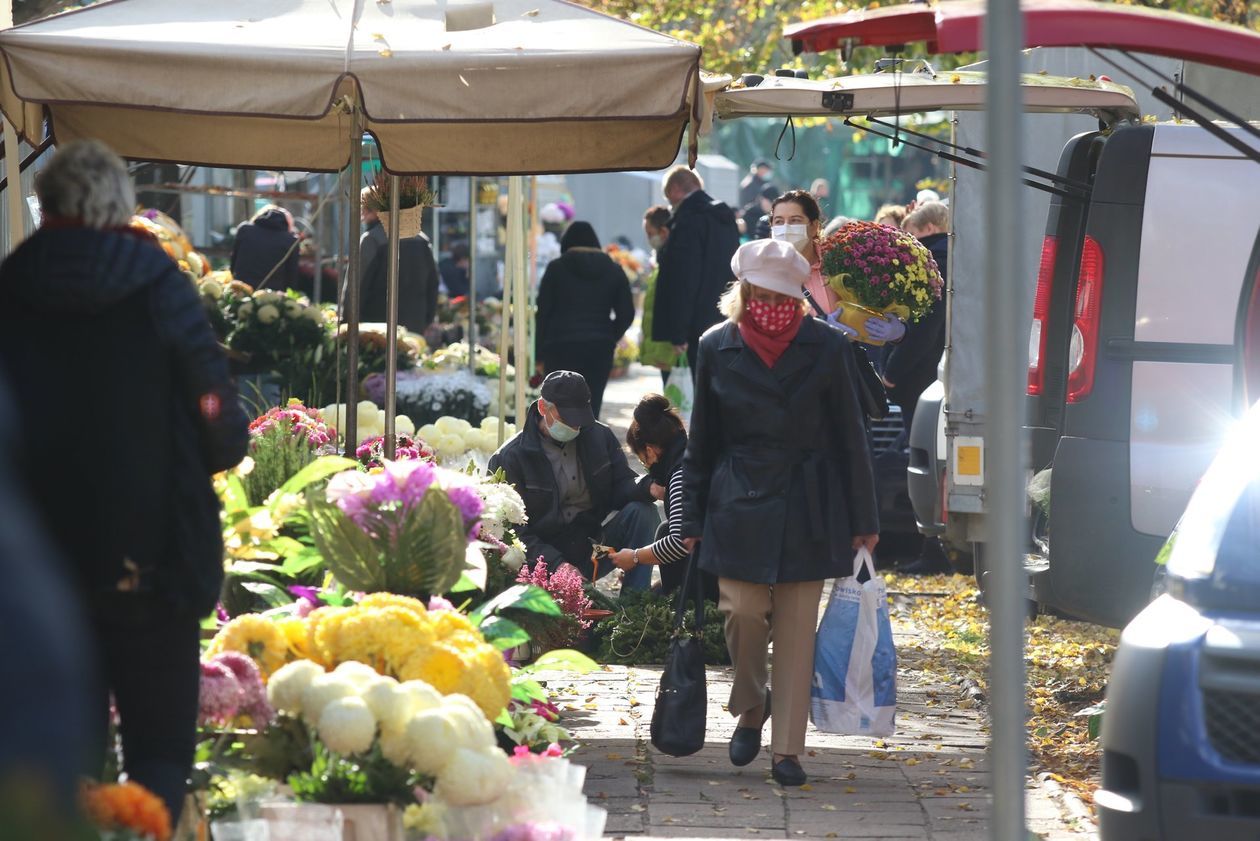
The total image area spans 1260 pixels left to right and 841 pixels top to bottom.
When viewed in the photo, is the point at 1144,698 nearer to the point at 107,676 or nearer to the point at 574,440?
the point at 107,676

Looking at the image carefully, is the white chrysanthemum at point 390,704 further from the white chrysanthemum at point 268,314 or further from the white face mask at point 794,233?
the white chrysanthemum at point 268,314

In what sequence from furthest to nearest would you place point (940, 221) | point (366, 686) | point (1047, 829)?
point (940, 221) < point (1047, 829) < point (366, 686)

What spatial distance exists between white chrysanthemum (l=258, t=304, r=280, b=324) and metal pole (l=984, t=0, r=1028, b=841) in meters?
7.68

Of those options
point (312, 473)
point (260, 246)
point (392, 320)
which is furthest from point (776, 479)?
point (260, 246)

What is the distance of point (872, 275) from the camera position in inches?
298

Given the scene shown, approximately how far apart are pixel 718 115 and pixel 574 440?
5.00 feet

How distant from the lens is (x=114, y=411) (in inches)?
137

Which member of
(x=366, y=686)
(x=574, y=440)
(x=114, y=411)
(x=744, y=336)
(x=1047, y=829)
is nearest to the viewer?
(x=114, y=411)

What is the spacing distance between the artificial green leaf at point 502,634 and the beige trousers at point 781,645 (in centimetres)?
140

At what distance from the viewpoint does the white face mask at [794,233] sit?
744 cm

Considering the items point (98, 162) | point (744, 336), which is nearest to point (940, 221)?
point (744, 336)

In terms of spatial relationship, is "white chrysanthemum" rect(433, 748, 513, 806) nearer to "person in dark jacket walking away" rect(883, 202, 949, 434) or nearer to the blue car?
the blue car

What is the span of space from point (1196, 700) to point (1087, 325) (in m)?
2.90

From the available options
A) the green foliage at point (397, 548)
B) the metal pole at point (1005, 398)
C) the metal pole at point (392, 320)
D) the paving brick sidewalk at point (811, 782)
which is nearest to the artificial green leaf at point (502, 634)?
the green foliage at point (397, 548)
